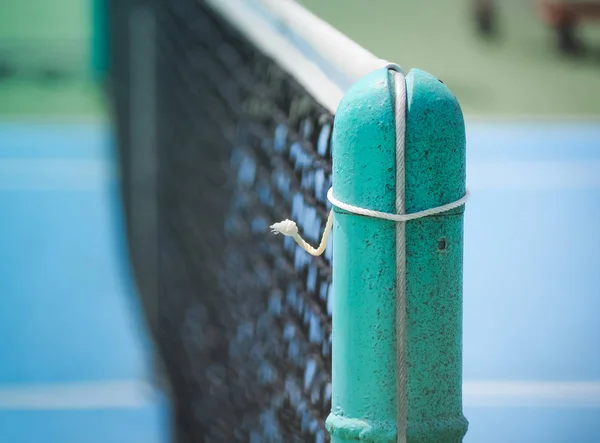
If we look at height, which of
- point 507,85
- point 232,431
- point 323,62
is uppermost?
point 507,85

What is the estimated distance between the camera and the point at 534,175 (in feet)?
27.0

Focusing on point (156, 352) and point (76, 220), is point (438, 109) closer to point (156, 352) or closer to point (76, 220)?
point (156, 352)

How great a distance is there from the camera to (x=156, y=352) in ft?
14.2

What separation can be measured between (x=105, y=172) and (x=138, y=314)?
11.6ft

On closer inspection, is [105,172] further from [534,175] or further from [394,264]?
[394,264]

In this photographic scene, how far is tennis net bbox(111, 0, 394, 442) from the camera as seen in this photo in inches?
67.2

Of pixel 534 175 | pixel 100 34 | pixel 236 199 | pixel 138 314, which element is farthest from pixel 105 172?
pixel 236 199

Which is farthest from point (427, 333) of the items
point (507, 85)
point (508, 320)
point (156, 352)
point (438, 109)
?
point (507, 85)

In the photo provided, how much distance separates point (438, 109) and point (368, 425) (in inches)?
12.8

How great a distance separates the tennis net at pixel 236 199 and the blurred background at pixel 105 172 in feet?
1.17

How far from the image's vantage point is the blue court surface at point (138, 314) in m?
4.07

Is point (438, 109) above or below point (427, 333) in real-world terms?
above

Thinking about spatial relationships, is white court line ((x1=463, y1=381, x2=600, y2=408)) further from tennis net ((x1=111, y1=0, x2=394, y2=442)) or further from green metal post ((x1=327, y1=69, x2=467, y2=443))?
green metal post ((x1=327, y1=69, x2=467, y2=443))

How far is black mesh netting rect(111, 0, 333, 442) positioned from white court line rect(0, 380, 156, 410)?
29 cm
